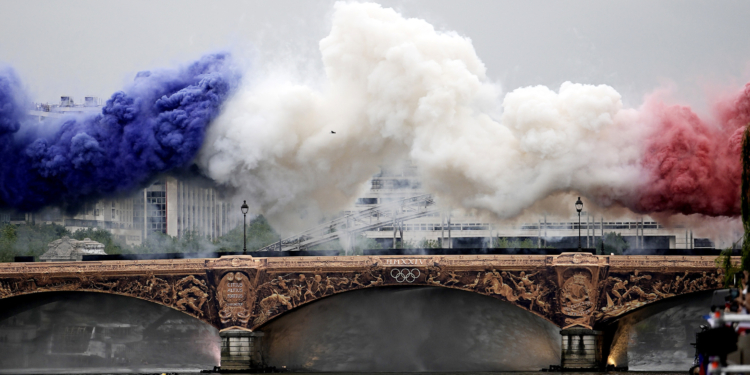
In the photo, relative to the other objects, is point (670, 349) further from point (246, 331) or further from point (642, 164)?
point (246, 331)

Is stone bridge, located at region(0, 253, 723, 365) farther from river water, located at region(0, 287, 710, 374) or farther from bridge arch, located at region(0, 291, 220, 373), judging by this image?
bridge arch, located at region(0, 291, 220, 373)

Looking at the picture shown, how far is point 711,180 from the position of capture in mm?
55719

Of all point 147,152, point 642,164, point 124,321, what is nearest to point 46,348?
point 124,321

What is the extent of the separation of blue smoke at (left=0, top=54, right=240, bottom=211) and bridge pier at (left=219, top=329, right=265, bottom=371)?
36.5 ft

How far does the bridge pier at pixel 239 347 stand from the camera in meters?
65.6

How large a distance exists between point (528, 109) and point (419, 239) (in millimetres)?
55376

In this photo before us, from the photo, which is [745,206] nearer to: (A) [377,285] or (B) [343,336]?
(A) [377,285]

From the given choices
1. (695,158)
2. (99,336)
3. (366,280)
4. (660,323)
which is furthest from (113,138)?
(660,323)

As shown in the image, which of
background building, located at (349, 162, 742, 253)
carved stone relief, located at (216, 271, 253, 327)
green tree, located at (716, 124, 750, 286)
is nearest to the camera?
green tree, located at (716, 124, 750, 286)

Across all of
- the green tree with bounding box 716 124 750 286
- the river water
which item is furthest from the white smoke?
the green tree with bounding box 716 124 750 286

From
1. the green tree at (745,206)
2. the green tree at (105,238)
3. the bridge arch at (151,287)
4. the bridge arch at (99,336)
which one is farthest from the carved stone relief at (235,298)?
the green tree at (745,206)

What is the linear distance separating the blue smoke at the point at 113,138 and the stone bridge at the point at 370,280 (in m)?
6.03

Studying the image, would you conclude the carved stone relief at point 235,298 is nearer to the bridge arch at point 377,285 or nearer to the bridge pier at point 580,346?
the bridge arch at point 377,285

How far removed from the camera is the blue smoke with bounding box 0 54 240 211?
66.6 meters
